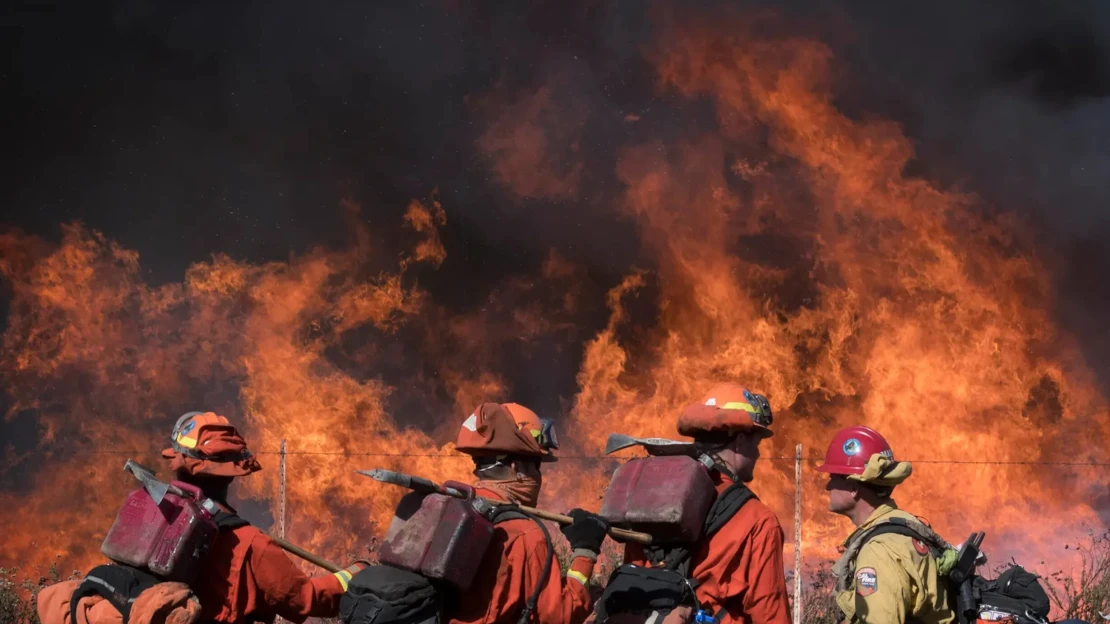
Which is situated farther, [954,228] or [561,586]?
[954,228]

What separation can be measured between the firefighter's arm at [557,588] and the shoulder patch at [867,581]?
1009 millimetres

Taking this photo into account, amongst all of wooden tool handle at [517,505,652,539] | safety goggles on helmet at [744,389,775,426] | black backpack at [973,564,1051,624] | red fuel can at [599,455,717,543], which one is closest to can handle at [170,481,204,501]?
wooden tool handle at [517,505,652,539]

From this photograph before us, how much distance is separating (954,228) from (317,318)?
896cm

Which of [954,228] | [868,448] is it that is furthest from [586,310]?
[868,448]

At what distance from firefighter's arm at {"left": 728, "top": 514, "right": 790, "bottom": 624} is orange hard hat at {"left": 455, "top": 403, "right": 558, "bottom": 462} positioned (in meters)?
1.05

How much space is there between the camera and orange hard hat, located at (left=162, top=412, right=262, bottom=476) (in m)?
4.81

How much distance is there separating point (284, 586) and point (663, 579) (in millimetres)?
1721

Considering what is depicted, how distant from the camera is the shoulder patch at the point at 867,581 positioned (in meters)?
3.92

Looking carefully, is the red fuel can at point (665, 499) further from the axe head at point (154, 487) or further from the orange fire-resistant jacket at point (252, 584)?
the axe head at point (154, 487)

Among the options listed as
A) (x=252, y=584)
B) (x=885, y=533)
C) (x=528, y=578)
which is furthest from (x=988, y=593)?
(x=252, y=584)

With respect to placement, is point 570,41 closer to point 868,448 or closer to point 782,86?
point 782,86

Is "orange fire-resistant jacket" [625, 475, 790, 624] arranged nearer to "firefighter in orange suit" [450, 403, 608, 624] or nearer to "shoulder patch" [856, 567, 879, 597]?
"shoulder patch" [856, 567, 879, 597]

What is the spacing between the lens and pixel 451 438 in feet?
50.4

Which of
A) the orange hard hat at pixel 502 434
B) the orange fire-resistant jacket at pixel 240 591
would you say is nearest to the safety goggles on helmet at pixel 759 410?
the orange hard hat at pixel 502 434
